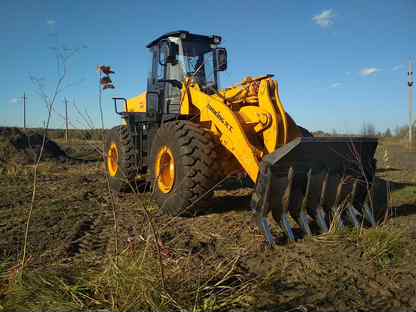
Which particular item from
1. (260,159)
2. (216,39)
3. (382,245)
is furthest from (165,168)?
(382,245)

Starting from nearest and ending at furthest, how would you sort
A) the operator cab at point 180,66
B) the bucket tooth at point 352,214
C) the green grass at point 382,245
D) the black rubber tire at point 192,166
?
the green grass at point 382,245, the bucket tooth at point 352,214, the black rubber tire at point 192,166, the operator cab at point 180,66

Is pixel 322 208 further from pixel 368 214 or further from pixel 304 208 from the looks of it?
pixel 368 214

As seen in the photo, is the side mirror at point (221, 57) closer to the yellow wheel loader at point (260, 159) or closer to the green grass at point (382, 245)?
the yellow wheel loader at point (260, 159)

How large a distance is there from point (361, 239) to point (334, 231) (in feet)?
0.87

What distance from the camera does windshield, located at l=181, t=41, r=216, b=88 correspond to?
19.8ft

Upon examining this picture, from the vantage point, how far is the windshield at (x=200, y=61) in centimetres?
602

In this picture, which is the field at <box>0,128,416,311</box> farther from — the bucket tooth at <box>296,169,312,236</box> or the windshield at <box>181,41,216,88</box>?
the windshield at <box>181,41,216,88</box>

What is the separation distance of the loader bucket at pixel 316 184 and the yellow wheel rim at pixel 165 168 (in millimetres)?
1701

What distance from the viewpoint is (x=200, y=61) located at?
20.6ft

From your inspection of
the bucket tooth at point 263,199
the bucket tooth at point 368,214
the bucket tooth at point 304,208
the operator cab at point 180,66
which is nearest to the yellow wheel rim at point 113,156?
the operator cab at point 180,66

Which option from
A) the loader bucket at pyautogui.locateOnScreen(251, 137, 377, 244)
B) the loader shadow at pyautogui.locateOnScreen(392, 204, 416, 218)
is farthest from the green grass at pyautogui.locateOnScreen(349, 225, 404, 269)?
the loader shadow at pyautogui.locateOnScreen(392, 204, 416, 218)

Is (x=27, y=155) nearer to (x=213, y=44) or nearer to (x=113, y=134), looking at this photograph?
(x=113, y=134)

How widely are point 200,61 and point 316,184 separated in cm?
344

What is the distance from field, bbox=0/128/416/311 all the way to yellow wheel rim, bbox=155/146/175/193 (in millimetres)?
500
